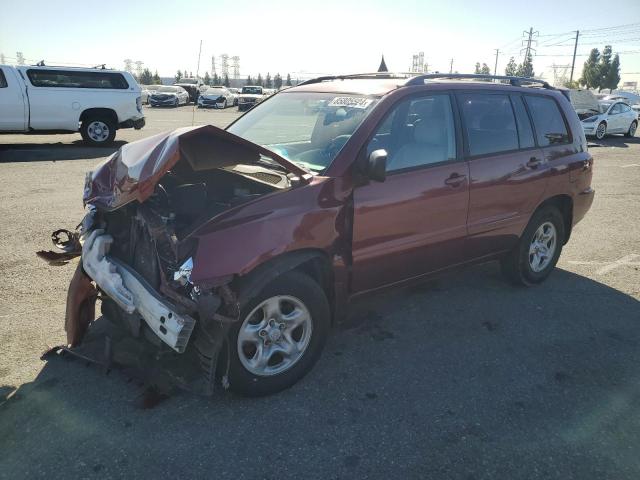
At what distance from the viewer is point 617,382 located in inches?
132

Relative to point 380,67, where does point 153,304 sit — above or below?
below

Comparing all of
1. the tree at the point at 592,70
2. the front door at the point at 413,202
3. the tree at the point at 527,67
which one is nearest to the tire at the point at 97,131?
the front door at the point at 413,202

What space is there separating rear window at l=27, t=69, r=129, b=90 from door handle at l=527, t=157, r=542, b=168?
40.0ft

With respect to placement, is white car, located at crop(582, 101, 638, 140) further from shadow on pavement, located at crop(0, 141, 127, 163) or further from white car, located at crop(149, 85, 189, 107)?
white car, located at crop(149, 85, 189, 107)

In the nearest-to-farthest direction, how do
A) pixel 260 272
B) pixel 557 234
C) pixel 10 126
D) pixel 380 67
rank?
pixel 260 272, pixel 557 234, pixel 380 67, pixel 10 126

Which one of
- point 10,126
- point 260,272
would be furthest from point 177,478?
point 10,126

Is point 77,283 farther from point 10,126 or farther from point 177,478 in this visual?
point 10,126

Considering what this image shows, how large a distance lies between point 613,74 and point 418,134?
280 feet

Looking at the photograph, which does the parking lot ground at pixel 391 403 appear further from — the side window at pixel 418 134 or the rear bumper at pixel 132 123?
the rear bumper at pixel 132 123

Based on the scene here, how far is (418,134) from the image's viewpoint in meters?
3.78

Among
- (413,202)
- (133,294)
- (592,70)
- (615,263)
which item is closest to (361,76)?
(413,202)

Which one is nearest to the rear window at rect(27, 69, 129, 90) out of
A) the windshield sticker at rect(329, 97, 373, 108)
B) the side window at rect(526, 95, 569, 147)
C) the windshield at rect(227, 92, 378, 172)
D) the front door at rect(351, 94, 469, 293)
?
the windshield at rect(227, 92, 378, 172)

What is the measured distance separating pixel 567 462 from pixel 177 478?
194 centimetres

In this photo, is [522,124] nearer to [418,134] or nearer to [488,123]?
[488,123]
